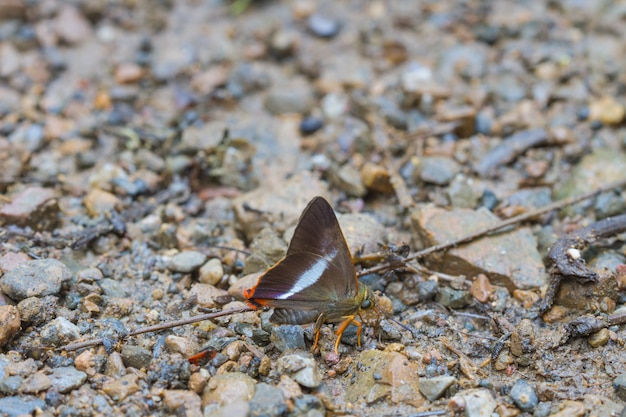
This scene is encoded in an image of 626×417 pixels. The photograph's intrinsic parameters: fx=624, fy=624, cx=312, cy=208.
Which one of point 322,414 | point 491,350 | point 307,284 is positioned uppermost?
point 307,284

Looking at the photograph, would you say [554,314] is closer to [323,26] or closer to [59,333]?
[59,333]

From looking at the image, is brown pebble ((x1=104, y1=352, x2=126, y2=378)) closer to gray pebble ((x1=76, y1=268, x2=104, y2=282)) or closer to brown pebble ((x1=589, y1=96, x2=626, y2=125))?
gray pebble ((x1=76, y1=268, x2=104, y2=282))

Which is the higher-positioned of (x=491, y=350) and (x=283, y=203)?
(x=283, y=203)

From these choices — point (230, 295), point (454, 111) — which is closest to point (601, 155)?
point (454, 111)

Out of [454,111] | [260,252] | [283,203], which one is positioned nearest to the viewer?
[260,252]

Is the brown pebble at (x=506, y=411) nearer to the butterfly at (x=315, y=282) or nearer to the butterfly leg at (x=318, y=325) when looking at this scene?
the butterfly at (x=315, y=282)

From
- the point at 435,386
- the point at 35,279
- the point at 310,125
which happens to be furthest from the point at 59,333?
the point at 310,125

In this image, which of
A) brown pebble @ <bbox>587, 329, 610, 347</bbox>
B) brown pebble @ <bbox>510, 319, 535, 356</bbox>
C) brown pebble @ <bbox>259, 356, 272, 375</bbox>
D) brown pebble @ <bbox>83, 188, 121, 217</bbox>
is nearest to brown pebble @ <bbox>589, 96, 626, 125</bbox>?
brown pebble @ <bbox>587, 329, 610, 347</bbox>

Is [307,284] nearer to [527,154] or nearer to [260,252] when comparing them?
[260,252]
